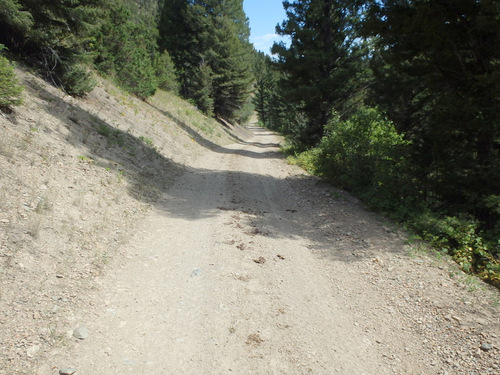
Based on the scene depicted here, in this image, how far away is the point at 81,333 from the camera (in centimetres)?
334

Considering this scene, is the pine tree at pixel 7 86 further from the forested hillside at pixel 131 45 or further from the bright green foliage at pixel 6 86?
the forested hillside at pixel 131 45

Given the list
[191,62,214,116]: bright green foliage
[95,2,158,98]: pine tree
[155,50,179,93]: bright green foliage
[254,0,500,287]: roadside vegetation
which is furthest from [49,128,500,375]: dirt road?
[191,62,214,116]: bright green foliage

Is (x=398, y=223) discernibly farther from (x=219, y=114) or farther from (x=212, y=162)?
(x=219, y=114)

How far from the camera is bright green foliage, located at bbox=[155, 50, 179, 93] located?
91.2ft

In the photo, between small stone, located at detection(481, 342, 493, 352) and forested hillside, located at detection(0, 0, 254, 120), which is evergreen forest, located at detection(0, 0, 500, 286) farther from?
small stone, located at detection(481, 342, 493, 352)

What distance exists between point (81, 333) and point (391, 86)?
44.2ft

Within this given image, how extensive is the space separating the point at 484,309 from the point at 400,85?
1019 centimetres

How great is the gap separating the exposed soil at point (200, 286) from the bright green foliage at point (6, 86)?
51cm

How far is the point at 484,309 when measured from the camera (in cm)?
408

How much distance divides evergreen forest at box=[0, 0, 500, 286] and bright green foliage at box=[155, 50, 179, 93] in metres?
8.07

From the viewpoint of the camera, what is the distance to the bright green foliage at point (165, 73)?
27.8m

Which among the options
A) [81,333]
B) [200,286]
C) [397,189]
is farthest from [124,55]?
[81,333]

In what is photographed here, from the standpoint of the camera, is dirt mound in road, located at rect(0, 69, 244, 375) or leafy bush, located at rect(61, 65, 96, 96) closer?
dirt mound in road, located at rect(0, 69, 244, 375)

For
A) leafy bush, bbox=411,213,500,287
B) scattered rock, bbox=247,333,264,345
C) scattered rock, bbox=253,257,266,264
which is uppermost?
leafy bush, bbox=411,213,500,287
